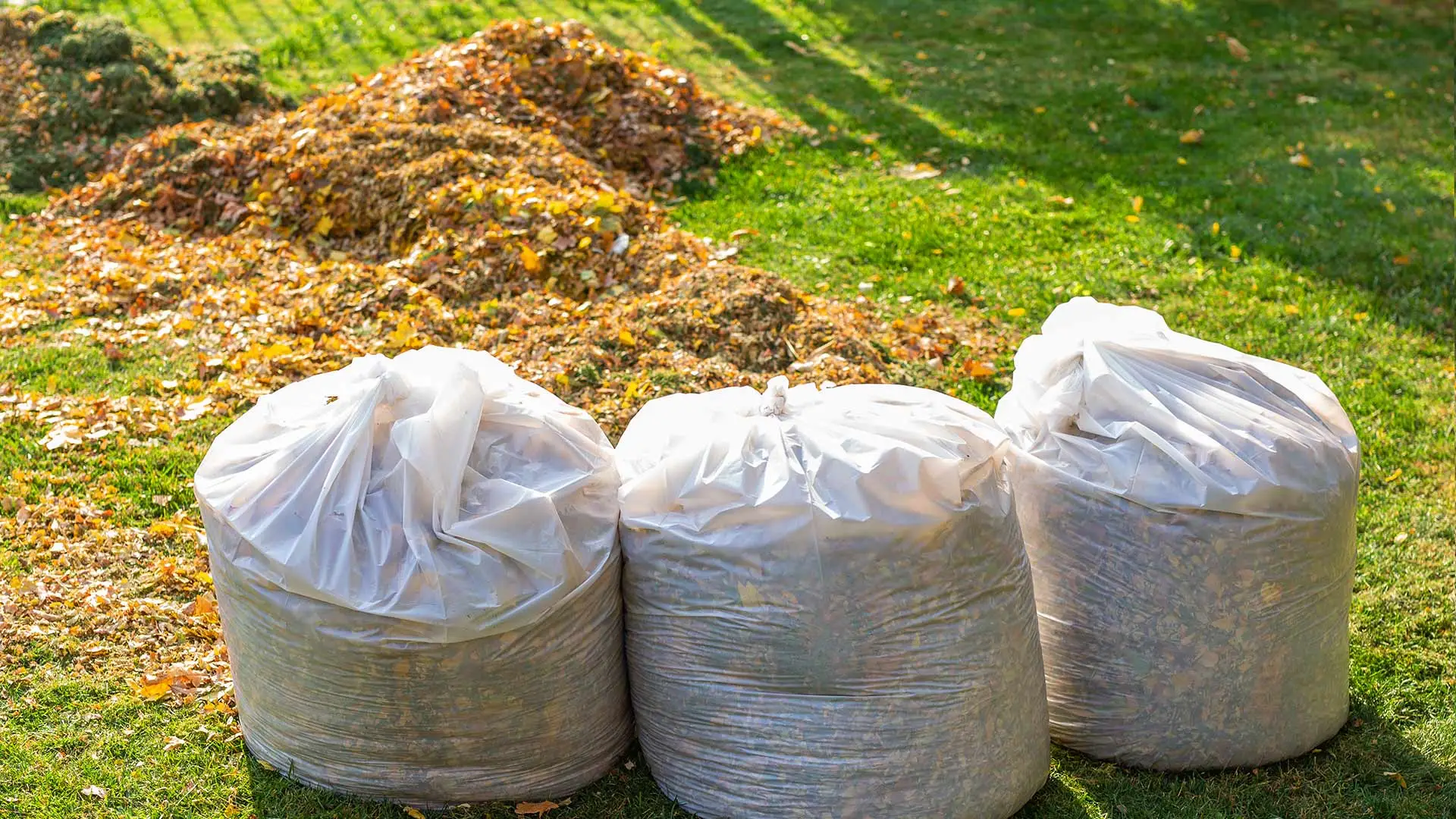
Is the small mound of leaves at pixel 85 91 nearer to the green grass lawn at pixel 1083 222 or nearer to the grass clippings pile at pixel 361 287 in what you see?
the grass clippings pile at pixel 361 287

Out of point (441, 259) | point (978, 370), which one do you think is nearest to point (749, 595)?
point (978, 370)

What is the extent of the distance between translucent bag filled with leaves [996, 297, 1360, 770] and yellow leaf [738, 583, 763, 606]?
0.67m

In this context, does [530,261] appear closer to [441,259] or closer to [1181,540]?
[441,259]

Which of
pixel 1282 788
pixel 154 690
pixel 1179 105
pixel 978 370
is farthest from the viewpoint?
pixel 1179 105

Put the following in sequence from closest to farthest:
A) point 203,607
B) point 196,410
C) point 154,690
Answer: point 154,690 < point 203,607 < point 196,410

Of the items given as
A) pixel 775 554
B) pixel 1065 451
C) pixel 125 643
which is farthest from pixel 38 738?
pixel 1065 451

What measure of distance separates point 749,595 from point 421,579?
1.93 feet

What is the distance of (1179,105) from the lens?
8.00 m

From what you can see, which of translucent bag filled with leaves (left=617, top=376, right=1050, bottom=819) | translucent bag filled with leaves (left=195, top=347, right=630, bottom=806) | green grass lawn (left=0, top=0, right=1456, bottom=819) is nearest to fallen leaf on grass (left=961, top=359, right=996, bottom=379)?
green grass lawn (left=0, top=0, right=1456, bottom=819)

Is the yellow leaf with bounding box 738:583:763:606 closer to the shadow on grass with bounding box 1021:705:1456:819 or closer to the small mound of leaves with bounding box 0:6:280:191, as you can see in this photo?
the shadow on grass with bounding box 1021:705:1456:819

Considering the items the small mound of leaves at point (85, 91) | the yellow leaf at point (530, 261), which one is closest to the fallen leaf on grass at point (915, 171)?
the yellow leaf at point (530, 261)

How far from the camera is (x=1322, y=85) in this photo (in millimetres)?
8516

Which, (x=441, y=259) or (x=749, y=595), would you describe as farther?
(x=441, y=259)

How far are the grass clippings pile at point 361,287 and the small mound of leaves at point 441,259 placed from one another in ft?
0.04
